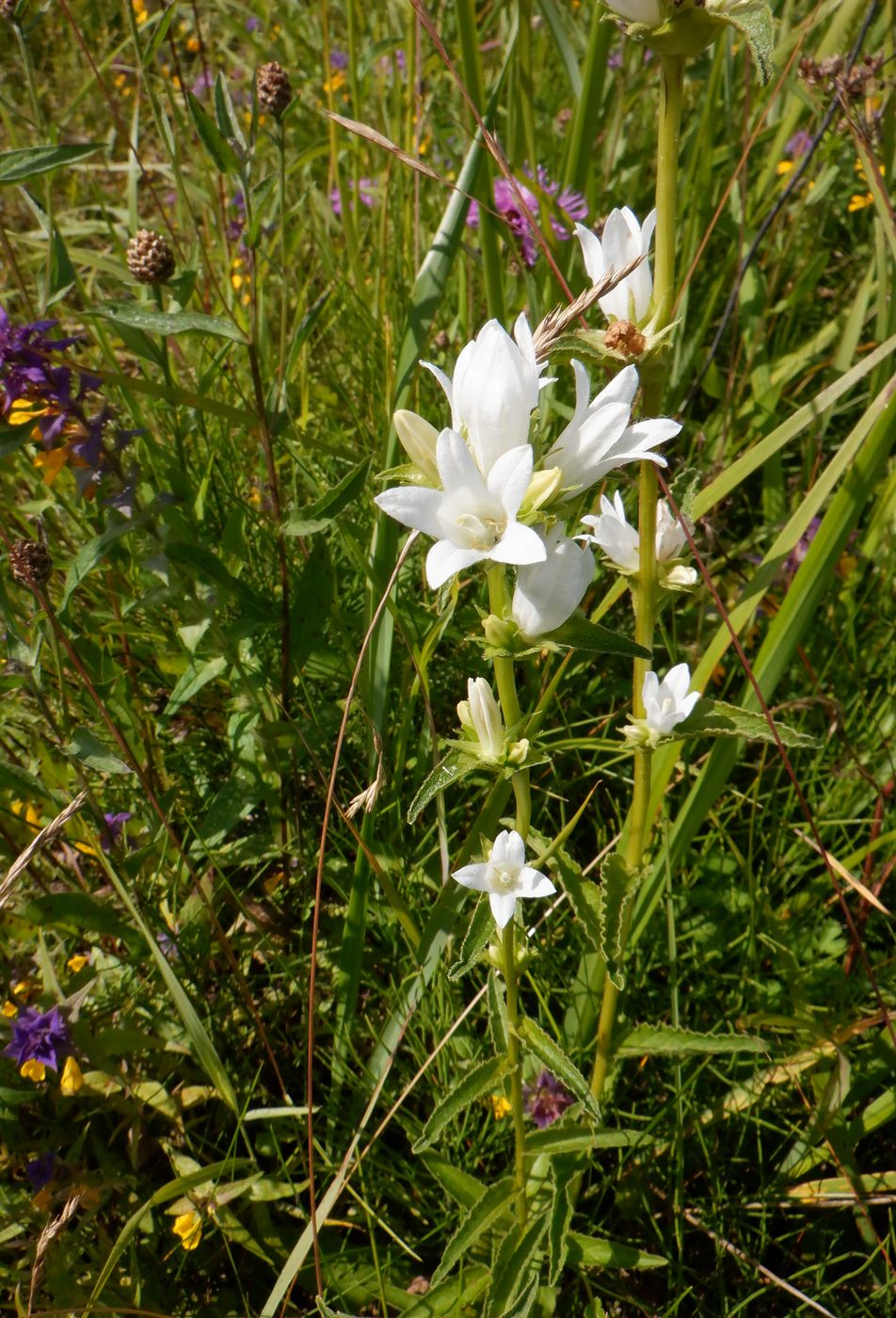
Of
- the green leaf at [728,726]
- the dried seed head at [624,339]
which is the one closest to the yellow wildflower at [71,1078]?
the green leaf at [728,726]

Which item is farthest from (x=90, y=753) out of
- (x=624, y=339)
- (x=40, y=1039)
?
(x=624, y=339)

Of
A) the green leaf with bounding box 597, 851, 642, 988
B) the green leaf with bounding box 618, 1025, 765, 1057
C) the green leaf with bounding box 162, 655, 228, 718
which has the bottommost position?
the green leaf with bounding box 618, 1025, 765, 1057

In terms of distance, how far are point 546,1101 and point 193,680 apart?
883 mm

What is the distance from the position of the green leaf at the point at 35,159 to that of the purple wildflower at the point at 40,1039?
121 centimetres

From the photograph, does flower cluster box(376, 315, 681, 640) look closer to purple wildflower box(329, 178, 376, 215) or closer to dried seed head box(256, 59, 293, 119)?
dried seed head box(256, 59, 293, 119)

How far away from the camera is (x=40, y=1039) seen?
1512 mm

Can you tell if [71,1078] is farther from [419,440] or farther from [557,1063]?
[419,440]

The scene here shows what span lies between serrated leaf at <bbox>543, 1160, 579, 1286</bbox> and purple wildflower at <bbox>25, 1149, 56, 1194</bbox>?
744mm

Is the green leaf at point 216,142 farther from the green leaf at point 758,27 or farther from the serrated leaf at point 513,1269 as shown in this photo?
the serrated leaf at point 513,1269

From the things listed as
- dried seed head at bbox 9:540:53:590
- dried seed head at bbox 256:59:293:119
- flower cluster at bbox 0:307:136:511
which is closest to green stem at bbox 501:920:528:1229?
dried seed head at bbox 9:540:53:590

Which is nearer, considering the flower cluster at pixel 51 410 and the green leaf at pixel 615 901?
the green leaf at pixel 615 901

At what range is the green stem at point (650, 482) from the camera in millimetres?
1129

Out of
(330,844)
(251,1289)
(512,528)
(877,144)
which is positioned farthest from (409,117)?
(251,1289)

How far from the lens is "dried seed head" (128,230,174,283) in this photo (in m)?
1.51
